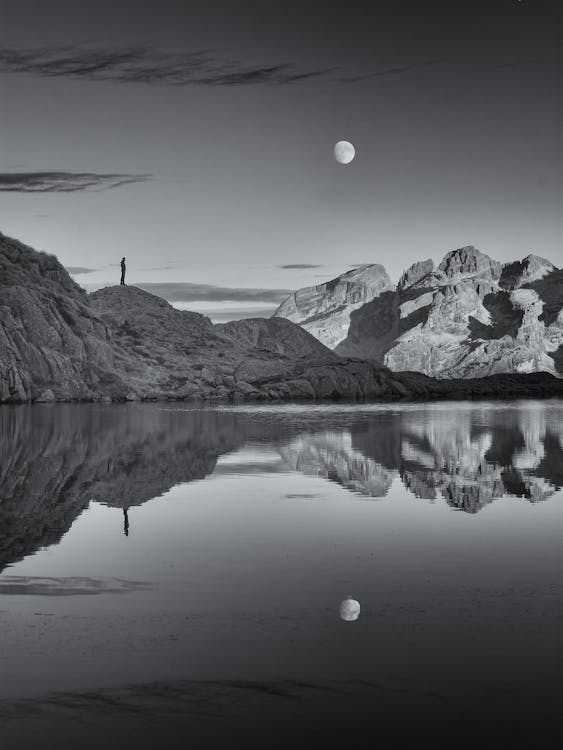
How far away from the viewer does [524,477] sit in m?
47.1

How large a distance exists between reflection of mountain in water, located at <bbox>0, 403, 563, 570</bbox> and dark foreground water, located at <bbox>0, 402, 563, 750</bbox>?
1.13 ft

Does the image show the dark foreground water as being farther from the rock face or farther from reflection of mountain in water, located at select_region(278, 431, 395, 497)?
the rock face

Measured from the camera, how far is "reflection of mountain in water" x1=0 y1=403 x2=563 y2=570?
37.2 m

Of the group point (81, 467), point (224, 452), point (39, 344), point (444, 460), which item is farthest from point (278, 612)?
point (39, 344)

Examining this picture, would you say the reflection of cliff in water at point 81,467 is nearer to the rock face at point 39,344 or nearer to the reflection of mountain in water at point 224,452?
the reflection of mountain in water at point 224,452

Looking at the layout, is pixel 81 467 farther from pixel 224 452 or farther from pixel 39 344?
pixel 39 344

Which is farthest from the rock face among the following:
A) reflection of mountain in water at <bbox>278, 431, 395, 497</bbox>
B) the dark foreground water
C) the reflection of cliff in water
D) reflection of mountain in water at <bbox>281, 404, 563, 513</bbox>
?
the dark foreground water

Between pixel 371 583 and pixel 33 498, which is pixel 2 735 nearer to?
pixel 371 583

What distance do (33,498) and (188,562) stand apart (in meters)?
14.3

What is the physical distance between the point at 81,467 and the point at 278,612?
32768 mm

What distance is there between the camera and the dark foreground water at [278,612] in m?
14.2

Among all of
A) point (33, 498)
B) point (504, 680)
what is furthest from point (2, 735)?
Result: point (33, 498)

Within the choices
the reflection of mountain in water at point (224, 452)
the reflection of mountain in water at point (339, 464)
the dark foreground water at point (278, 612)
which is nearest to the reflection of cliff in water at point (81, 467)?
the reflection of mountain in water at point (224, 452)

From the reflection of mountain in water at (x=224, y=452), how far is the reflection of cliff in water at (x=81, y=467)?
0.06 meters
